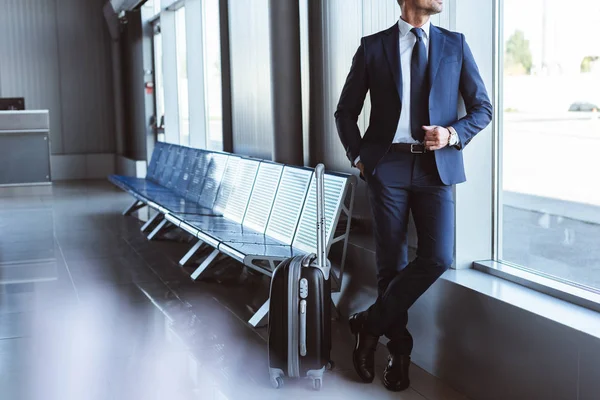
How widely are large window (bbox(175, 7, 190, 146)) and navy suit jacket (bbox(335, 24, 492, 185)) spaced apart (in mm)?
7604

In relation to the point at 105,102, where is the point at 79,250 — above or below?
below

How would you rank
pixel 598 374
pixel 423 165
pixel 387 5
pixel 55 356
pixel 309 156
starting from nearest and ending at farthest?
pixel 598 374, pixel 423 165, pixel 55 356, pixel 387 5, pixel 309 156

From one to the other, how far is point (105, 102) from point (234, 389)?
11965mm

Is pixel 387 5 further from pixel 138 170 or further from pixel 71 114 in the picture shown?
pixel 71 114

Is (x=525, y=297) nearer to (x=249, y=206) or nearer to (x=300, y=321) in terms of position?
(x=300, y=321)

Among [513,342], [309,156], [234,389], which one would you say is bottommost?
[234,389]

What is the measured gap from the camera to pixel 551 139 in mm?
3166

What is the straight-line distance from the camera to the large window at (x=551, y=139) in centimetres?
294

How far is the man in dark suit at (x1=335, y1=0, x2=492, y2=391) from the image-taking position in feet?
10.3

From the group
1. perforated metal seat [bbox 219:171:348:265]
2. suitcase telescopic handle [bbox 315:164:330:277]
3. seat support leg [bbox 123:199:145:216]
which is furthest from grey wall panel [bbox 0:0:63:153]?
suitcase telescopic handle [bbox 315:164:330:277]

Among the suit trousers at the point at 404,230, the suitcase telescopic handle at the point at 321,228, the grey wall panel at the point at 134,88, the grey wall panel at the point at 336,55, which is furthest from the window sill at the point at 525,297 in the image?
the grey wall panel at the point at 134,88

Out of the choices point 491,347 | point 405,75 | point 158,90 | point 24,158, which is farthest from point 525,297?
point 24,158

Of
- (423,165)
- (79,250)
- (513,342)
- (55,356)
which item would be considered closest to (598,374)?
(513,342)

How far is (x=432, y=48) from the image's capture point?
3127 mm
